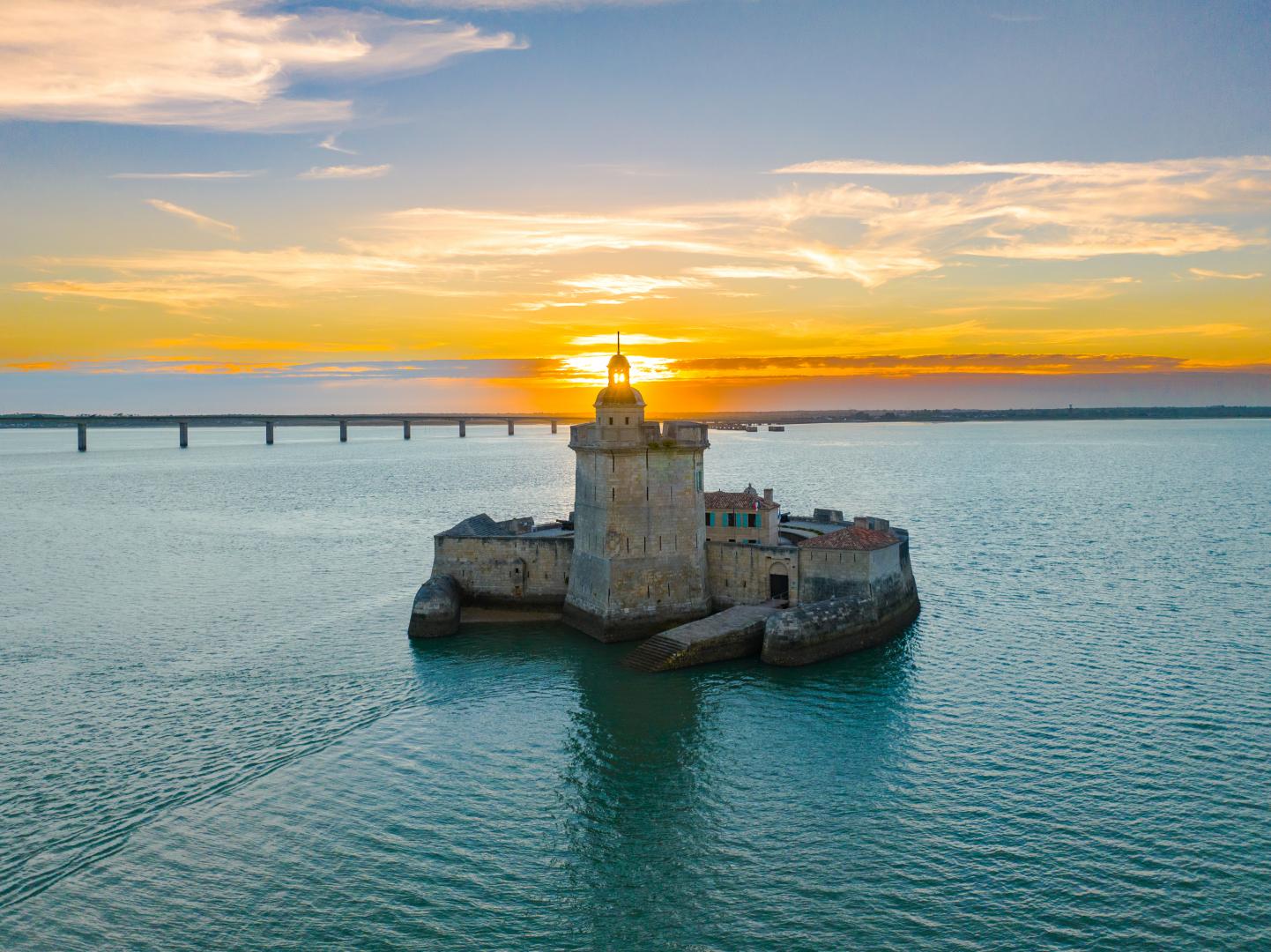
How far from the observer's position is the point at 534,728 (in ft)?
97.0

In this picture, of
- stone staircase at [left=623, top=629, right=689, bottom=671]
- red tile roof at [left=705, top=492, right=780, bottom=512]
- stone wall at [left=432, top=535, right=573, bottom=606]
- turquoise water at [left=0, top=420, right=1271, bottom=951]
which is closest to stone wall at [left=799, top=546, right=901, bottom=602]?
turquoise water at [left=0, top=420, right=1271, bottom=951]

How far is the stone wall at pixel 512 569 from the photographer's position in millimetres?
43531

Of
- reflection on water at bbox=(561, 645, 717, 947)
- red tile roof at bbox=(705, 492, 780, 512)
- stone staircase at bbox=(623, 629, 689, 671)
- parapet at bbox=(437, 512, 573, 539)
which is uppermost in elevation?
red tile roof at bbox=(705, 492, 780, 512)

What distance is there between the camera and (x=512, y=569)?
144 feet

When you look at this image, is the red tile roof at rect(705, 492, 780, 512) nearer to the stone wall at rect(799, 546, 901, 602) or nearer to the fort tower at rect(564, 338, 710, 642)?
the fort tower at rect(564, 338, 710, 642)

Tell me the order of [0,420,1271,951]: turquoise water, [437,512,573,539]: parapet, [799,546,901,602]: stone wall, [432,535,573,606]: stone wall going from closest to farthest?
1. [0,420,1271,951]: turquoise water
2. [799,546,901,602]: stone wall
3. [432,535,573,606]: stone wall
4. [437,512,573,539]: parapet

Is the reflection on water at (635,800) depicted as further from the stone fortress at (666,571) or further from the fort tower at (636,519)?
the fort tower at (636,519)

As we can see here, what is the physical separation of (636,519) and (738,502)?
688 centimetres

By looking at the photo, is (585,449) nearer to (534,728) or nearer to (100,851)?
(534,728)

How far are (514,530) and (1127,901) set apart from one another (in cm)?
3563

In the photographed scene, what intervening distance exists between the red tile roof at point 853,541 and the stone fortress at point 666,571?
0.25 feet

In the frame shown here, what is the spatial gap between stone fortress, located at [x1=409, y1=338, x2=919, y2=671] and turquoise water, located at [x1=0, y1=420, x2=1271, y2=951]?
1554 mm

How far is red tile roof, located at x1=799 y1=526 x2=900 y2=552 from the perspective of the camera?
127ft

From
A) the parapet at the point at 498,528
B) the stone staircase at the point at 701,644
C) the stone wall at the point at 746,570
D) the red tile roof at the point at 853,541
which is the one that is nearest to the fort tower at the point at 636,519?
the stone wall at the point at 746,570
